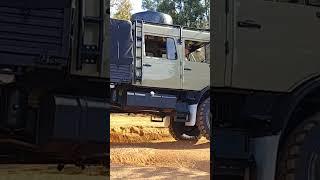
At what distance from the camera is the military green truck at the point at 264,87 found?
3.09 metres

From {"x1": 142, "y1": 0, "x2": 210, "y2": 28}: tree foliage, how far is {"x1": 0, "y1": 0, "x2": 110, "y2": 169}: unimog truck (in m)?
0.81

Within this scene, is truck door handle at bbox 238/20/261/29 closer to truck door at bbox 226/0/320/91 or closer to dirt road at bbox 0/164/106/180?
truck door at bbox 226/0/320/91

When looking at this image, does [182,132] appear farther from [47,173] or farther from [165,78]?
[47,173]

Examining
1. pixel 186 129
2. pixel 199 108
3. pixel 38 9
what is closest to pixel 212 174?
pixel 38 9

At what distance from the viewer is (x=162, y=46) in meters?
7.75

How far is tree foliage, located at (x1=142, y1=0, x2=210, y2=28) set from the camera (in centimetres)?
363

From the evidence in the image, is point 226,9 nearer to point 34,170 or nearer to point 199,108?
point 34,170

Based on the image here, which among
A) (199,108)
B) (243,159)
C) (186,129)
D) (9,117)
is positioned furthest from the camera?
(186,129)

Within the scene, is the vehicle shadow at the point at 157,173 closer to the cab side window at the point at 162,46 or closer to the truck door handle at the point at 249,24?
the truck door handle at the point at 249,24

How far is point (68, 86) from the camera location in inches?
118

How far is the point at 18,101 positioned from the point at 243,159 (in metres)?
1.42

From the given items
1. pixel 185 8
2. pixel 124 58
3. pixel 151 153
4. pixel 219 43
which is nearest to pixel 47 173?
pixel 219 43

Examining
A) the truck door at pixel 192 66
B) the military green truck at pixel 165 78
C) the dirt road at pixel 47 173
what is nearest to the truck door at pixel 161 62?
the military green truck at pixel 165 78

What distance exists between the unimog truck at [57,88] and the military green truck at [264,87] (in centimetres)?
72
